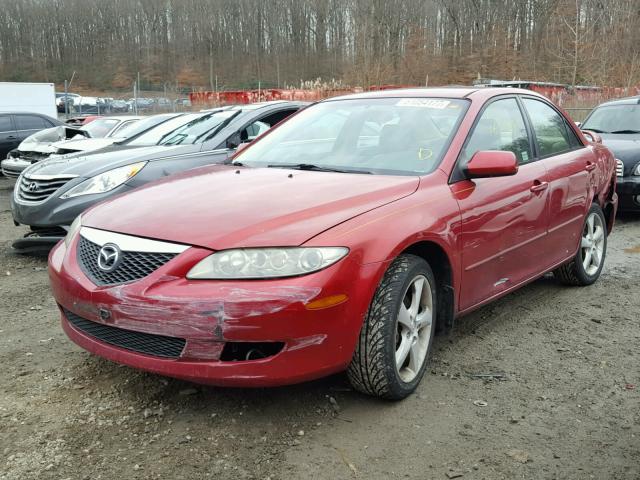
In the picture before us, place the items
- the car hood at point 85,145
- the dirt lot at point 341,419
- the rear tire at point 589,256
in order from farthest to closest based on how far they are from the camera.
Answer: the car hood at point 85,145 < the rear tire at point 589,256 < the dirt lot at point 341,419

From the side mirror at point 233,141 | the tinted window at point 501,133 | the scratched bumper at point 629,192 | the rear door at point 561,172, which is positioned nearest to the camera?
the tinted window at point 501,133

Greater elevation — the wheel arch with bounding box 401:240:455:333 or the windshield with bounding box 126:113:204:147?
the windshield with bounding box 126:113:204:147

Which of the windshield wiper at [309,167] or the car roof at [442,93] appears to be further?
the car roof at [442,93]

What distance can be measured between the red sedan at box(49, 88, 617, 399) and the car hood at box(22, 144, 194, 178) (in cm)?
209

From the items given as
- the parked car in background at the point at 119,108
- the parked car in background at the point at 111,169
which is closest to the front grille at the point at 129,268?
the parked car in background at the point at 111,169

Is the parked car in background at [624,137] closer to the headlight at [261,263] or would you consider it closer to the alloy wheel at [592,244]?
the alloy wheel at [592,244]

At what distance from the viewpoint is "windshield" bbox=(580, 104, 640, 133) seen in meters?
9.06

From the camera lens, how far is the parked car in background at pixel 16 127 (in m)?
13.5

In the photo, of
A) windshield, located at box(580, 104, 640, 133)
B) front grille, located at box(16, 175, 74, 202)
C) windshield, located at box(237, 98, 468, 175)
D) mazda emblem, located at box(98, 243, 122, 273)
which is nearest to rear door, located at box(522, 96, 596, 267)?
windshield, located at box(237, 98, 468, 175)

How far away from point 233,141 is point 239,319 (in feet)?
14.4

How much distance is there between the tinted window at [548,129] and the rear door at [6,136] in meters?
12.1

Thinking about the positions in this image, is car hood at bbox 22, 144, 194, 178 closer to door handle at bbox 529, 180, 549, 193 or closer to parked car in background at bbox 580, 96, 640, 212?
door handle at bbox 529, 180, 549, 193

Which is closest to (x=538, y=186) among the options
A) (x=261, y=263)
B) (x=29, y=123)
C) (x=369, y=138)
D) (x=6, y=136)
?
(x=369, y=138)

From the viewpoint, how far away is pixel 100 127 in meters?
13.8
